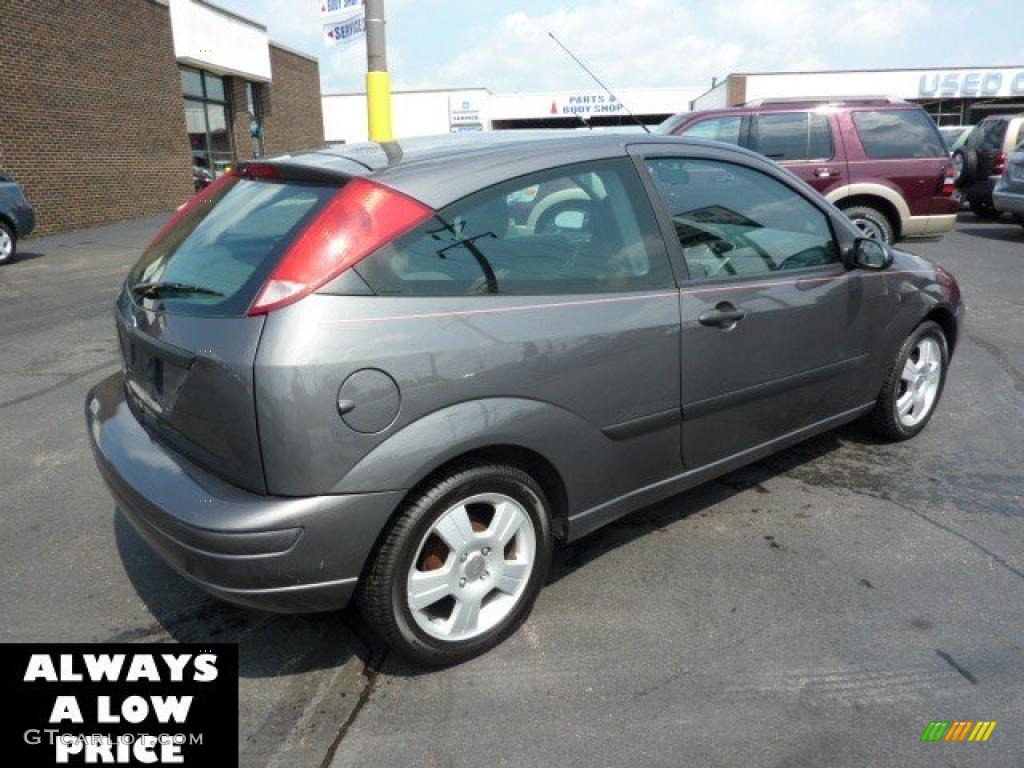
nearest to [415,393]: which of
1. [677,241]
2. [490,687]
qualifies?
[490,687]

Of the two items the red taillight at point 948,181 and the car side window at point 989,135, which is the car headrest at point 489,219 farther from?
the car side window at point 989,135

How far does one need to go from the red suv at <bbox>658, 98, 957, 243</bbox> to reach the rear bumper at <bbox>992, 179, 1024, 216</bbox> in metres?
3.51

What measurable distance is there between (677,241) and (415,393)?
127 cm

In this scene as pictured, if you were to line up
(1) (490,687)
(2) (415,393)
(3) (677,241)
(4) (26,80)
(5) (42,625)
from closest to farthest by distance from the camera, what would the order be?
(2) (415,393) < (1) (490,687) < (5) (42,625) < (3) (677,241) < (4) (26,80)

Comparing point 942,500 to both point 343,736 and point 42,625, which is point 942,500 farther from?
point 42,625

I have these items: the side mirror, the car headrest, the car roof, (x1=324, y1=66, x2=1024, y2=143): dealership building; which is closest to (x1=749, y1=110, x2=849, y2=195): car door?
the side mirror

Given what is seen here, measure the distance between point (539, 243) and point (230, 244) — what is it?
100 centimetres

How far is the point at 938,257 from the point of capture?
428 inches

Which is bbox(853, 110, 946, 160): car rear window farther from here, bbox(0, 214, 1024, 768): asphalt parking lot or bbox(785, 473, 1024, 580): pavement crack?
bbox(785, 473, 1024, 580): pavement crack

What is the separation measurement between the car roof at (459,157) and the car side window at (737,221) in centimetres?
20

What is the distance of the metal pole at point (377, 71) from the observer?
8.45 m

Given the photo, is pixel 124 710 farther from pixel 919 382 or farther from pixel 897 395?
pixel 919 382

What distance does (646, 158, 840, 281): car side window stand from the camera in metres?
2.99

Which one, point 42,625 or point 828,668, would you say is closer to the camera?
point 828,668
